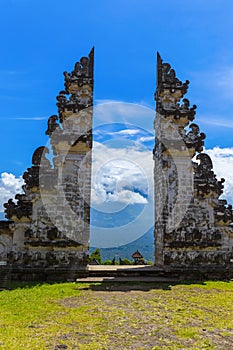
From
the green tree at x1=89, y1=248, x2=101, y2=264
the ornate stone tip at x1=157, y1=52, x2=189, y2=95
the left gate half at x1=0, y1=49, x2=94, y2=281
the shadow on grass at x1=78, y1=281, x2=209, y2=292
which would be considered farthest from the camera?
the green tree at x1=89, y1=248, x2=101, y2=264

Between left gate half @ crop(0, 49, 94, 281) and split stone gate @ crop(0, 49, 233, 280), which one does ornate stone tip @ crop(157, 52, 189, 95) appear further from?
left gate half @ crop(0, 49, 94, 281)

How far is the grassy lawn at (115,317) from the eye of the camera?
5.35 metres

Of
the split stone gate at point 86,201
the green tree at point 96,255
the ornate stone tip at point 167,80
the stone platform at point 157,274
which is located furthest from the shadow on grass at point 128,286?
the green tree at point 96,255

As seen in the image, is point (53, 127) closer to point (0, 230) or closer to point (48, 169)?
point (48, 169)

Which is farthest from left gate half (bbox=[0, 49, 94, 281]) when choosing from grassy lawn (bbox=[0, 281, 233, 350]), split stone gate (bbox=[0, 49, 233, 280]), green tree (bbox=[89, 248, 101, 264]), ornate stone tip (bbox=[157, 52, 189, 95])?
green tree (bbox=[89, 248, 101, 264])

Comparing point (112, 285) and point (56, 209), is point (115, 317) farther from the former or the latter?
point (56, 209)

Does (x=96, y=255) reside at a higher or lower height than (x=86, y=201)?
lower

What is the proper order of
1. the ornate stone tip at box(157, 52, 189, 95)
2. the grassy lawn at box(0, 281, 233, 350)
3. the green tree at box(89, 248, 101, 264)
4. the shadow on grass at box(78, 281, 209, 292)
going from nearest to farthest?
the grassy lawn at box(0, 281, 233, 350) < the shadow on grass at box(78, 281, 209, 292) < the ornate stone tip at box(157, 52, 189, 95) < the green tree at box(89, 248, 101, 264)

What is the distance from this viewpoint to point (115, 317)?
22.4 ft

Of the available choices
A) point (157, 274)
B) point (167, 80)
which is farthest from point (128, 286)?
point (167, 80)

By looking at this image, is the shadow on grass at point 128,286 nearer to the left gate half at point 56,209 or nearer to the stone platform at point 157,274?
the stone platform at point 157,274

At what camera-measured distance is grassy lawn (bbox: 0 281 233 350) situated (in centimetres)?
535

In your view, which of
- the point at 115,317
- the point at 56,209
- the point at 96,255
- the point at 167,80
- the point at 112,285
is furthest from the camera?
the point at 96,255

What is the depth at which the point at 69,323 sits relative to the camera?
6316mm
